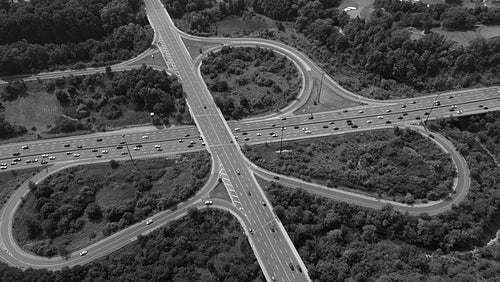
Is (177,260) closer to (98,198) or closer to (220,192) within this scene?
(220,192)

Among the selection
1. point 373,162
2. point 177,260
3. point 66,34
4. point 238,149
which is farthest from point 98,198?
point 66,34

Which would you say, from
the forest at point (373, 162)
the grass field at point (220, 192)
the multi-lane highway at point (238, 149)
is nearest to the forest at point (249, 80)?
the multi-lane highway at point (238, 149)

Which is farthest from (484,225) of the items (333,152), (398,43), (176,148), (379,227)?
(176,148)

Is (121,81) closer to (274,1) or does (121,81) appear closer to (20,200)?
(20,200)

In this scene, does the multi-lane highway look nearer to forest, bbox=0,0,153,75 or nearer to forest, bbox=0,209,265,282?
forest, bbox=0,209,265,282

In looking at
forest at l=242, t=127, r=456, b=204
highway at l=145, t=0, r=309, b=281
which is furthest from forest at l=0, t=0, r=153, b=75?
forest at l=242, t=127, r=456, b=204

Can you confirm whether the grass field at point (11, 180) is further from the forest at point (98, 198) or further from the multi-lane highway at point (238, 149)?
the forest at point (98, 198)

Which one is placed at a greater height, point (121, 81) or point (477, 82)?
point (477, 82)
